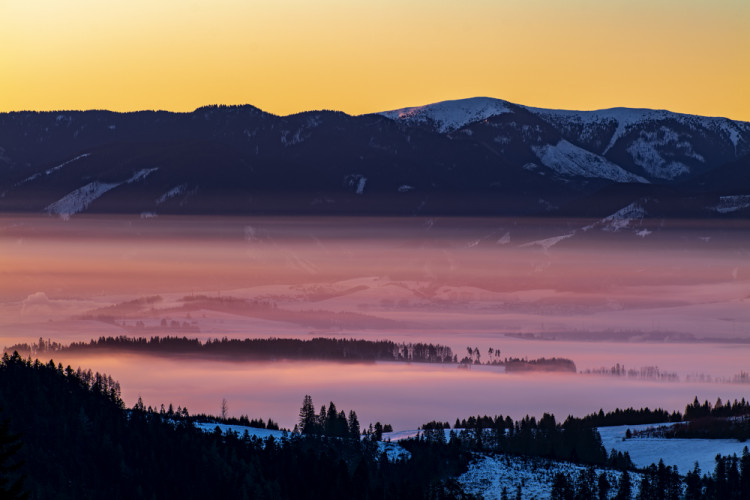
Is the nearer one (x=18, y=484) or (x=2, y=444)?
(x=2, y=444)

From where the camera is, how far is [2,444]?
76.6m

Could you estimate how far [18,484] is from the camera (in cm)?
8488

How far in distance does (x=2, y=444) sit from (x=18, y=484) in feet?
29.6
